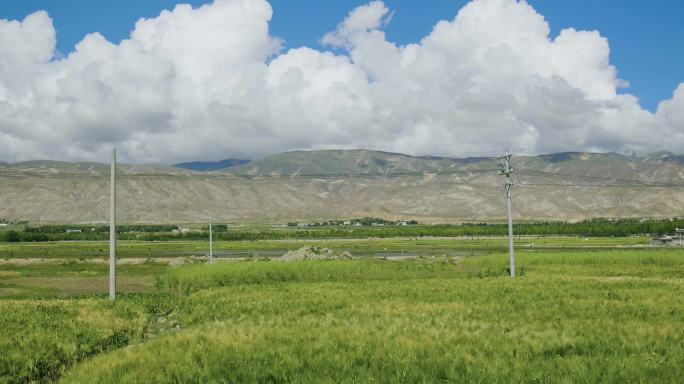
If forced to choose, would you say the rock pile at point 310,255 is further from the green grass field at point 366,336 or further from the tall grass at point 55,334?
the tall grass at point 55,334

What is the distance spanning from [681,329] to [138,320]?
1979cm

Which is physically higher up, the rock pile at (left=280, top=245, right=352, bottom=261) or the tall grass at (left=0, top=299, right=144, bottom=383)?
the tall grass at (left=0, top=299, right=144, bottom=383)

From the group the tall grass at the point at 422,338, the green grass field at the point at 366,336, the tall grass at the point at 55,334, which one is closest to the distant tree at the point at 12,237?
the green grass field at the point at 366,336

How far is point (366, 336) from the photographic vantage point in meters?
17.4

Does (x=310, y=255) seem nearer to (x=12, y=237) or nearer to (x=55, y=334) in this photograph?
(x=55, y=334)

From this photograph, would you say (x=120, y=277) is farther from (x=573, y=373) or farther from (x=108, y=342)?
(x=573, y=373)

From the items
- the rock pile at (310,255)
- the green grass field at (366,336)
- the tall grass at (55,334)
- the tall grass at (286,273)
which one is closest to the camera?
the green grass field at (366,336)

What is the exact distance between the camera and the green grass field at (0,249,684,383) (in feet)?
43.1

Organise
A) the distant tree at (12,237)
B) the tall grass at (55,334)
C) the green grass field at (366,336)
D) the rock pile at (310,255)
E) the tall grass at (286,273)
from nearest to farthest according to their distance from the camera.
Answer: the green grass field at (366,336) → the tall grass at (55,334) → the tall grass at (286,273) → the rock pile at (310,255) → the distant tree at (12,237)

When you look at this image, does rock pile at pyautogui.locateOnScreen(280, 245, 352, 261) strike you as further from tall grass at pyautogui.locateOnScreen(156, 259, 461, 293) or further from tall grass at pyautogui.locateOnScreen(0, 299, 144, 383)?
tall grass at pyautogui.locateOnScreen(0, 299, 144, 383)

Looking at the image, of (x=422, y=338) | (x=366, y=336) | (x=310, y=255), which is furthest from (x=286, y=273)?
(x=422, y=338)

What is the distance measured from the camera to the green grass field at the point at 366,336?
13.1m

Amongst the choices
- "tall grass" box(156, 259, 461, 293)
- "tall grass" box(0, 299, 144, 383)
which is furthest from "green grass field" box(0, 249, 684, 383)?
"tall grass" box(156, 259, 461, 293)

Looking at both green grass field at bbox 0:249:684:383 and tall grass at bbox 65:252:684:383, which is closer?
tall grass at bbox 65:252:684:383
